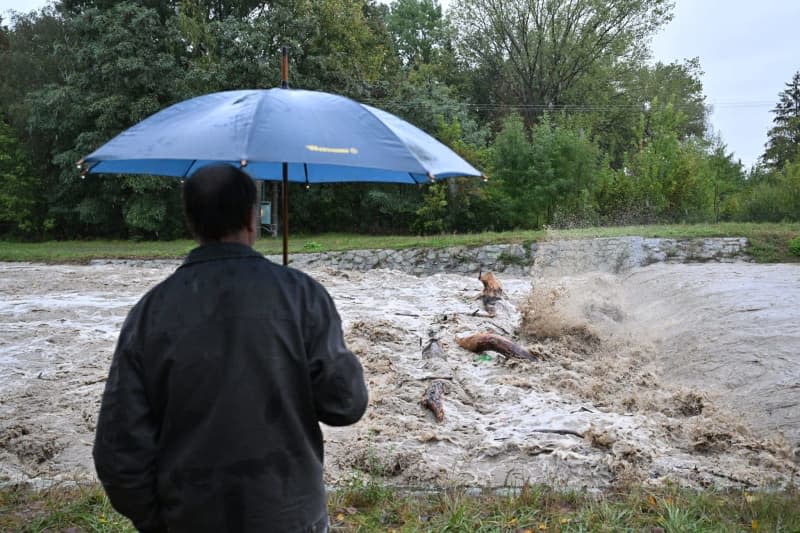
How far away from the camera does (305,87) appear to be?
85.0 ft

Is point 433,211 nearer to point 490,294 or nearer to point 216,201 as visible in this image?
point 490,294

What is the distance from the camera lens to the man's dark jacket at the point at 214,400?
184cm

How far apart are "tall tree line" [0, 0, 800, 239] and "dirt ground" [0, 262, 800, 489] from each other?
12.2 m

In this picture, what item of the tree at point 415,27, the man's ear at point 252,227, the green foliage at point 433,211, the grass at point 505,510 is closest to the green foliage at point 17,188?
the green foliage at point 433,211

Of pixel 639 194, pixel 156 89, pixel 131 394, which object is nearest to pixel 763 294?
pixel 131 394

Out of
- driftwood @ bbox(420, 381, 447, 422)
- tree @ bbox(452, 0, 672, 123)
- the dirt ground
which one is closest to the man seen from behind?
the dirt ground

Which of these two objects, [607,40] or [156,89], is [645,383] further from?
[607,40]

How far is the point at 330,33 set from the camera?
27734 mm

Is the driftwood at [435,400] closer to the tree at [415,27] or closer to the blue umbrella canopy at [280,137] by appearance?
the blue umbrella canopy at [280,137]

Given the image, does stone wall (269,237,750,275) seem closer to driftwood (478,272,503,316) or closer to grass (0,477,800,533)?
driftwood (478,272,503,316)

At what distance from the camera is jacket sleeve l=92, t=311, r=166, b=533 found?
1.83 meters

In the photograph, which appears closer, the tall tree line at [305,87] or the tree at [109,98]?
the tall tree line at [305,87]

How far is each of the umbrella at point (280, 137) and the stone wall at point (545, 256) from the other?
43.0 ft

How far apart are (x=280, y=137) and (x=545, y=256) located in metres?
14.4
